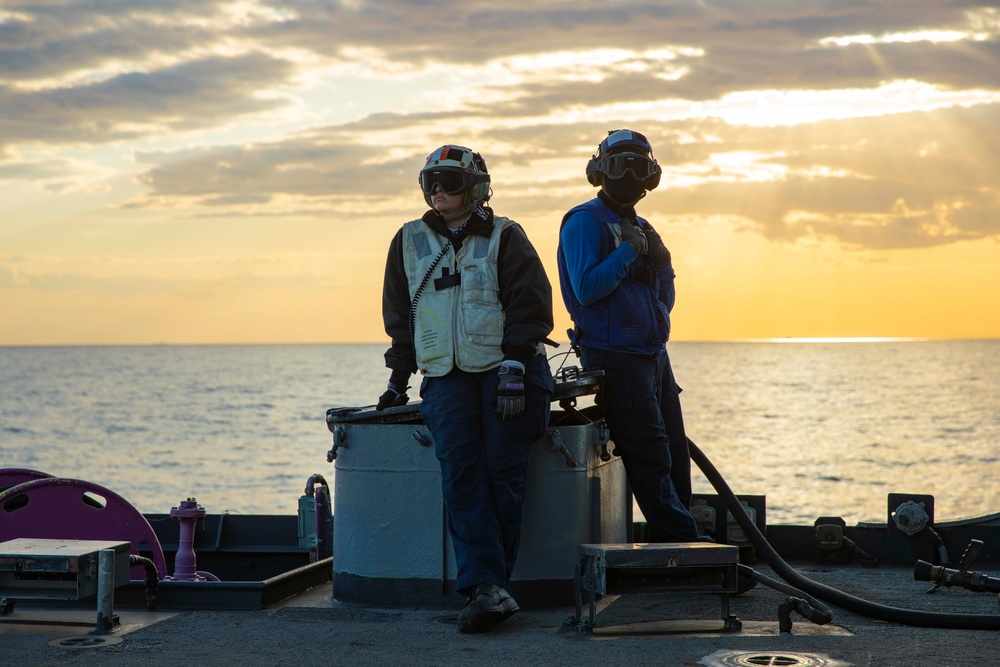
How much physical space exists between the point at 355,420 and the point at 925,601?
9.04ft

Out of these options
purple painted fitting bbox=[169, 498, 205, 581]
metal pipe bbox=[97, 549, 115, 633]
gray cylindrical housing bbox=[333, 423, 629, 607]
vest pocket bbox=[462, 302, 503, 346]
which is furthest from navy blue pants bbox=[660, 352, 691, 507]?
purple painted fitting bbox=[169, 498, 205, 581]

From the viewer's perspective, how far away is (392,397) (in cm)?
561

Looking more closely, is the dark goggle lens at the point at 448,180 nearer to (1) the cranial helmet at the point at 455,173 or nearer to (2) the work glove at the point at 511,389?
(1) the cranial helmet at the point at 455,173

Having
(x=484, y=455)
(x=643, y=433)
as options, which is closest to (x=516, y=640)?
(x=484, y=455)

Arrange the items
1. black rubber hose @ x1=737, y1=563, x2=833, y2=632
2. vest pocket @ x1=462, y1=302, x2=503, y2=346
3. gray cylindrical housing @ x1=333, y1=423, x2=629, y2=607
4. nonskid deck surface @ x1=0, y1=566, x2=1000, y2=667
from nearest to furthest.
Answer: nonskid deck surface @ x1=0, y1=566, x2=1000, y2=667 < black rubber hose @ x1=737, y1=563, x2=833, y2=632 < vest pocket @ x1=462, y1=302, x2=503, y2=346 < gray cylindrical housing @ x1=333, y1=423, x2=629, y2=607

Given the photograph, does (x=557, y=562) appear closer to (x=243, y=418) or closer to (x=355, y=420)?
(x=355, y=420)

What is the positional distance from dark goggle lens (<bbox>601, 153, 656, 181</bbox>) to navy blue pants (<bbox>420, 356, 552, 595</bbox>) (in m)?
1.01

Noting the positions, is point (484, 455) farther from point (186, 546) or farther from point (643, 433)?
point (186, 546)

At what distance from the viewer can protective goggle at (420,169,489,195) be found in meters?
5.32

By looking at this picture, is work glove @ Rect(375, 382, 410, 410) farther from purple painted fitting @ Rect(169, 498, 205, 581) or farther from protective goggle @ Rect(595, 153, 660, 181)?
purple painted fitting @ Rect(169, 498, 205, 581)

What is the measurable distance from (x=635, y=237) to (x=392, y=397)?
1317 millimetres

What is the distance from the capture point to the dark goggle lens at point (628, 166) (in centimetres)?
570

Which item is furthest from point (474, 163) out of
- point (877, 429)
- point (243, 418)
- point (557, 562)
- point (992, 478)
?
point (243, 418)

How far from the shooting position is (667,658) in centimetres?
434
